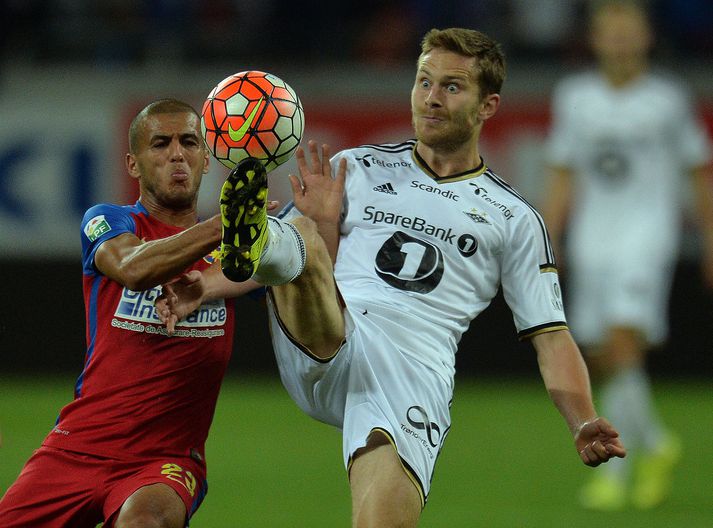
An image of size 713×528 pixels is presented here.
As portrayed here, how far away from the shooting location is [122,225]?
188 inches

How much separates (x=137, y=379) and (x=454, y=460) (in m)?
4.73

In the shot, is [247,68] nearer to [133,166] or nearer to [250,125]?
[133,166]

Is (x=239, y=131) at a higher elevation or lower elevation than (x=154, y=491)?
higher

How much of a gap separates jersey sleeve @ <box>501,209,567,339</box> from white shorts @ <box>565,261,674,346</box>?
3073 millimetres

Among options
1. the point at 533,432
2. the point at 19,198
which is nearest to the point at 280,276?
the point at 533,432

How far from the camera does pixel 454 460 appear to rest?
915cm

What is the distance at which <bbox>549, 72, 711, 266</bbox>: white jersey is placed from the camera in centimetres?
859

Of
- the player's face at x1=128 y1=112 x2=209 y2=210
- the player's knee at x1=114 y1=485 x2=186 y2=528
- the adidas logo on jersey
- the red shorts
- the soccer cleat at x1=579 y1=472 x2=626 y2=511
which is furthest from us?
the soccer cleat at x1=579 y1=472 x2=626 y2=511

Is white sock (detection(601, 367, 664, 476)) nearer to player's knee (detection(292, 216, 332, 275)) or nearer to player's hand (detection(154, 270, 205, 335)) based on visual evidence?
player's knee (detection(292, 216, 332, 275))

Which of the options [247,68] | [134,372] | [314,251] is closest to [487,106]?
[314,251]

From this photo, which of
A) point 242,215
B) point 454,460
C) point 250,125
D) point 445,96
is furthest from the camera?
point 454,460

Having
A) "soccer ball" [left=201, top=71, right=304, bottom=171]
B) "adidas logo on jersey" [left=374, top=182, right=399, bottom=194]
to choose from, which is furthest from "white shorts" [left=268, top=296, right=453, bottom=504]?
"soccer ball" [left=201, top=71, right=304, bottom=171]

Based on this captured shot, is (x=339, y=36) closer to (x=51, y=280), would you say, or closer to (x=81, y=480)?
(x=51, y=280)

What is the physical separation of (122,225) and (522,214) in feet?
5.08
